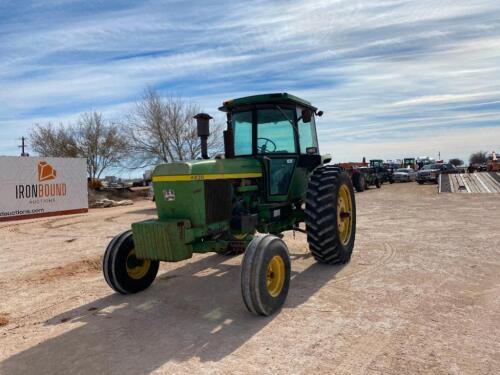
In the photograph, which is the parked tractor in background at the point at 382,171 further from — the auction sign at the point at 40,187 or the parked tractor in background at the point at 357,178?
the auction sign at the point at 40,187

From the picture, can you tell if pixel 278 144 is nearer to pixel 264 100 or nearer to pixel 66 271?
pixel 264 100

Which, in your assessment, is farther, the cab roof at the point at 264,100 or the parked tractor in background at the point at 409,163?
the parked tractor in background at the point at 409,163

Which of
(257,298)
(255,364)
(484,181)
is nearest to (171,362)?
(255,364)

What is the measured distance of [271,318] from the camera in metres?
4.75

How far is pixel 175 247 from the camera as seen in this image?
5117 mm

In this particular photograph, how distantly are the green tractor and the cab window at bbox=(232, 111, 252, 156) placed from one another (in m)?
0.02

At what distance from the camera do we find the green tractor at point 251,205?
5.12m

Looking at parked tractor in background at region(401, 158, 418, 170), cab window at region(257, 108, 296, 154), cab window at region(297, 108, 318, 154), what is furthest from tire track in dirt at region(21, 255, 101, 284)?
parked tractor in background at region(401, 158, 418, 170)

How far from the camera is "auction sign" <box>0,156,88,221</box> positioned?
16797 mm

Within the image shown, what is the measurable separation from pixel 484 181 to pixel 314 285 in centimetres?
2427

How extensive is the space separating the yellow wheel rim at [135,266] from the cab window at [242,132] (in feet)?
7.20

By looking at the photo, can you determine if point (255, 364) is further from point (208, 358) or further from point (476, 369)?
point (476, 369)

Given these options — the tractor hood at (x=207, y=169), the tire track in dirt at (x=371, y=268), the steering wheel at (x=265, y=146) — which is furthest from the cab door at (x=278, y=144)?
the tire track in dirt at (x=371, y=268)

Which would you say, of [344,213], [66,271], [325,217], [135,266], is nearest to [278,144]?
[325,217]
